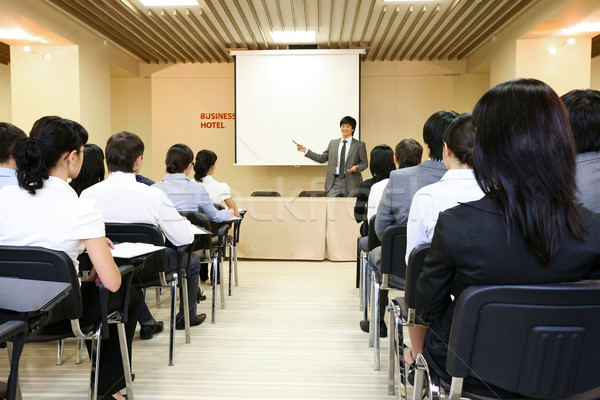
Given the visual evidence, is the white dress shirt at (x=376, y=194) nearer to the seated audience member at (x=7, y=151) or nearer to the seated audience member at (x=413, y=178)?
the seated audience member at (x=413, y=178)

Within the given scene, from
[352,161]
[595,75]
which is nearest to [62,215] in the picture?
[352,161]

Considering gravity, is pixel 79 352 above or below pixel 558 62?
below

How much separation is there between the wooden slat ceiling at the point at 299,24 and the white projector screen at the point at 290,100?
282mm

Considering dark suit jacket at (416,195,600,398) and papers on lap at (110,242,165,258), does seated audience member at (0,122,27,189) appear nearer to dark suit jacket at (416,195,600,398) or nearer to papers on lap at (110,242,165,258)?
papers on lap at (110,242,165,258)

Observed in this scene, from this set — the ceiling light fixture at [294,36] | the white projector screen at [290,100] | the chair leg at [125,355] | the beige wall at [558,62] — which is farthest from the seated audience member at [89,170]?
the beige wall at [558,62]

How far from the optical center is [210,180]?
425 cm

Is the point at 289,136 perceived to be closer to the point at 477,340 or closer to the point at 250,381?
the point at 250,381

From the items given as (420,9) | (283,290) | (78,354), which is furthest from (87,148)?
(420,9)

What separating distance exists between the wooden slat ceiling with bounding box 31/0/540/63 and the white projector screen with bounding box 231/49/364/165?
28 cm

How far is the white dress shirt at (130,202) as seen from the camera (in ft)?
7.95

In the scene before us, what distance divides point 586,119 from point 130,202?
2164mm

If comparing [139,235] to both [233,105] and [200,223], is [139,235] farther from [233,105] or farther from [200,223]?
[233,105]

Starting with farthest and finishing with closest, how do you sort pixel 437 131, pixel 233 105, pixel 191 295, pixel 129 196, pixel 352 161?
pixel 233 105, pixel 352 161, pixel 191 295, pixel 129 196, pixel 437 131

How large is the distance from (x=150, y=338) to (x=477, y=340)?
2398 mm
